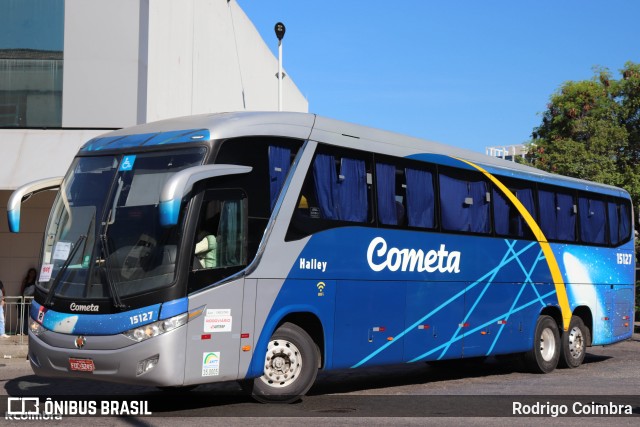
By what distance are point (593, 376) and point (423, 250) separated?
468 centimetres

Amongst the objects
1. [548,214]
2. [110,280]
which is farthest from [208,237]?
[548,214]

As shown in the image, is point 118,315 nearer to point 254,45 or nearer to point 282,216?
point 282,216

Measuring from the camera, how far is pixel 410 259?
13.8 meters

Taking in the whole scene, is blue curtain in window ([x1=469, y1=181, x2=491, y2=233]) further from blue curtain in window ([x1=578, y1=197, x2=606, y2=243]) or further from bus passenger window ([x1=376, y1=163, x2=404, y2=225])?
blue curtain in window ([x1=578, y1=197, x2=606, y2=243])

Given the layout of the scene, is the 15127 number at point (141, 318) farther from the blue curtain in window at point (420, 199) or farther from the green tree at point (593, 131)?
the green tree at point (593, 131)

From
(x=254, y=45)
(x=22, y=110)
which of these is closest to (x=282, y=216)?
(x=22, y=110)

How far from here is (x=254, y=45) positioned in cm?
3431

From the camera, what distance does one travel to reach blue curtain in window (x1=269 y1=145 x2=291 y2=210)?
1151cm

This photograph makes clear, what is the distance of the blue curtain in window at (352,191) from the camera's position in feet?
41.4

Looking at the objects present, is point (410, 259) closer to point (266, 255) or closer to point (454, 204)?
point (454, 204)

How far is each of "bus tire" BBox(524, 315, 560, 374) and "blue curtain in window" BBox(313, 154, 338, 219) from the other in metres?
6.23

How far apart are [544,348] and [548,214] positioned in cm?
249

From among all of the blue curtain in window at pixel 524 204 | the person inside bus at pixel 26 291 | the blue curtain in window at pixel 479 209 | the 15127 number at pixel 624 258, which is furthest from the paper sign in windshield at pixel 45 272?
the 15127 number at pixel 624 258

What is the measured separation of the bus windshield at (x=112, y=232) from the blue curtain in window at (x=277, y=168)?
3.49ft
